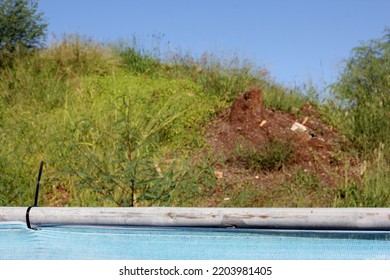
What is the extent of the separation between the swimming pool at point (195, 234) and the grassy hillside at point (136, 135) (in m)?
1.63

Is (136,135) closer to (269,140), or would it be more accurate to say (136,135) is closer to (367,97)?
(269,140)

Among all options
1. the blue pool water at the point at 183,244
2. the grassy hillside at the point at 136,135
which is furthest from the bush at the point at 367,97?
the blue pool water at the point at 183,244

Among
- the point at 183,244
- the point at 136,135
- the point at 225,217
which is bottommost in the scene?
the point at 183,244

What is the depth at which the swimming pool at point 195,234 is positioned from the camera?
2277mm

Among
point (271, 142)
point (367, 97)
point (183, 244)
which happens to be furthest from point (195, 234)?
point (367, 97)

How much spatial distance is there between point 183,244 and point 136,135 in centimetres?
221

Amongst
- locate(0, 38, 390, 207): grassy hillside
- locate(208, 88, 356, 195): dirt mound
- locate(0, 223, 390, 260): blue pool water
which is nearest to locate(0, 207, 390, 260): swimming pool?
locate(0, 223, 390, 260): blue pool water

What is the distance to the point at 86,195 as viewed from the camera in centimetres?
568

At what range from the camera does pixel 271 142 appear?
7641 mm

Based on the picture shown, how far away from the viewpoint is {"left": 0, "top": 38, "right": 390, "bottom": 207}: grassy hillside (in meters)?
5.16

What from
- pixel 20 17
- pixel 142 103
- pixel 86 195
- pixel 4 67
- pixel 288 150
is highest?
pixel 20 17

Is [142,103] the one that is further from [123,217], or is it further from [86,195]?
[123,217]
